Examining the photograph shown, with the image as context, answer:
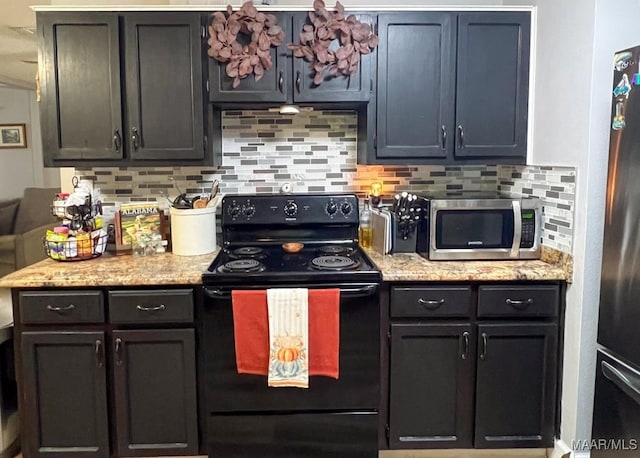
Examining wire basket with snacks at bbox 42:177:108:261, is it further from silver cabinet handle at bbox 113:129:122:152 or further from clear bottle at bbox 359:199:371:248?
clear bottle at bbox 359:199:371:248

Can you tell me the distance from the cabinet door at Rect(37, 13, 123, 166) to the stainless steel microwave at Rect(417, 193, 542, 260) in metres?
1.59

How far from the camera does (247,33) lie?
239cm

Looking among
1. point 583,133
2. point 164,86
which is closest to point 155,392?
point 164,86

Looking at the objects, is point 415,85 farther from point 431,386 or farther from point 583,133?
point 431,386

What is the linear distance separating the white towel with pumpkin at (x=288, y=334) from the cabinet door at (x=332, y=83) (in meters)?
0.97

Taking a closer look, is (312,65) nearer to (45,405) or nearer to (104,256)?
(104,256)

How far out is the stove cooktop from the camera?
6.95ft

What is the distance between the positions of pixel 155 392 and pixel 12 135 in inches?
237

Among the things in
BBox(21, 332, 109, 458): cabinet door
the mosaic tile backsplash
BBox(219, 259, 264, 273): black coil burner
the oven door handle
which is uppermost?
the mosaic tile backsplash

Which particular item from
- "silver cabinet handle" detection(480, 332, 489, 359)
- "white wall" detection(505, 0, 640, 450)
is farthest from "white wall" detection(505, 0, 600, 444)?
"silver cabinet handle" detection(480, 332, 489, 359)

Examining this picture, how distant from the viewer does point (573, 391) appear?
2.13m

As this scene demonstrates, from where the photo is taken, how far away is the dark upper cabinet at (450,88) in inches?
95.9

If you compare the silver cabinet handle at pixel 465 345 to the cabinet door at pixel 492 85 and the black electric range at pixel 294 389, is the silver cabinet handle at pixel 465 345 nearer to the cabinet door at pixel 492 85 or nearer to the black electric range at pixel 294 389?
the black electric range at pixel 294 389

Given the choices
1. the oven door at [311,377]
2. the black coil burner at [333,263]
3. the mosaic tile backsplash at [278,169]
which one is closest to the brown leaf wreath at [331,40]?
the mosaic tile backsplash at [278,169]
